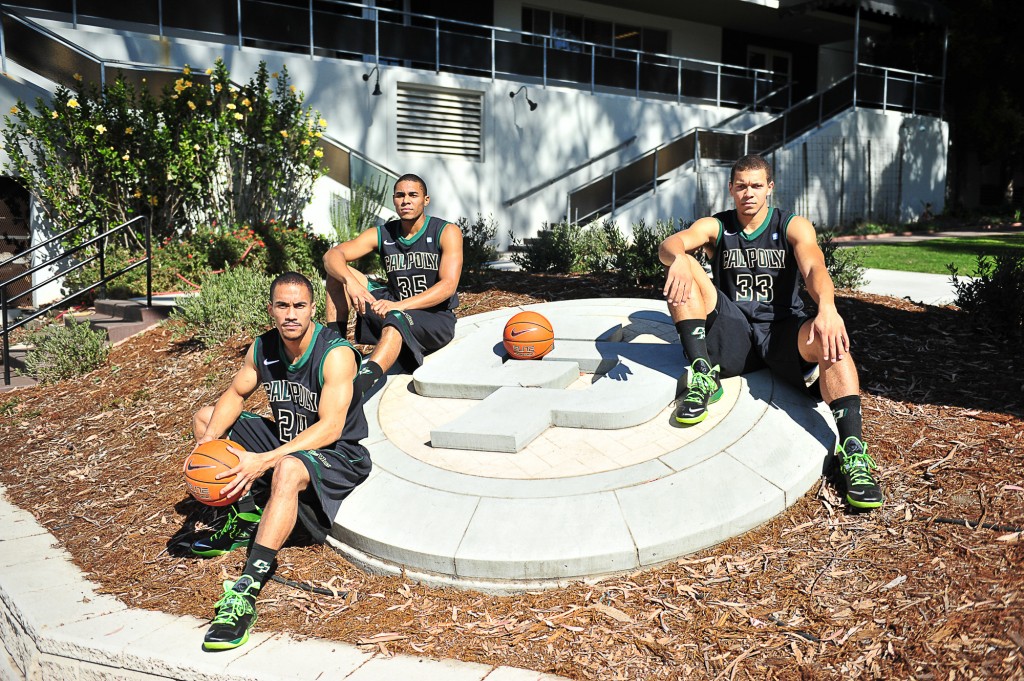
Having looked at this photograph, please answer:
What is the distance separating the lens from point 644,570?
3.99 metres

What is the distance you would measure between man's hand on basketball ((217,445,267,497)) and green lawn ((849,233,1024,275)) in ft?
28.7

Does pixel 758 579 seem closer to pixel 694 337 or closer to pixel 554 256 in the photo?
pixel 694 337

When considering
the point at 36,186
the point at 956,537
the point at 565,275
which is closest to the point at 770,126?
the point at 565,275

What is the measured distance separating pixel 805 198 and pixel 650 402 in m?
16.3

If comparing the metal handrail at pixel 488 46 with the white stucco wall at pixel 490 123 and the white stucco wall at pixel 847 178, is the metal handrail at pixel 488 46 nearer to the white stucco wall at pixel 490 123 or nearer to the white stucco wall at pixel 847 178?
the white stucco wall at pixel 490 123

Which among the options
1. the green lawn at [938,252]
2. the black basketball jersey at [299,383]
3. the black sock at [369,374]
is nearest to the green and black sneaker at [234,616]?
the black basketball jersey at [299,383]

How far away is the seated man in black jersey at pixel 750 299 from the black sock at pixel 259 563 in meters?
2.50

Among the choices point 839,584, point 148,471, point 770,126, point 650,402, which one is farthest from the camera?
point 770,126

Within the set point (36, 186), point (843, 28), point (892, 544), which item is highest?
point (843, 28)

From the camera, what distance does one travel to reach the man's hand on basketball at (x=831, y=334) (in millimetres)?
4395

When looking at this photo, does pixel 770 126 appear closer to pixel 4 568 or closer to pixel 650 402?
pixel 650 402

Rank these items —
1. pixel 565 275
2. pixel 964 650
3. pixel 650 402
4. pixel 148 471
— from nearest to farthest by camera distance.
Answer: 1. pixel 964 650
2. pixel 650 402
3. pixel 148 471
4. pixel 565 275

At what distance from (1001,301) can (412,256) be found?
5012 millimetres

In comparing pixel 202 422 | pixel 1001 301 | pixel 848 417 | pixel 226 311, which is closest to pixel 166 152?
pixel 226 311
